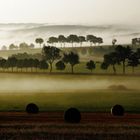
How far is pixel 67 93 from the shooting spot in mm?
37500

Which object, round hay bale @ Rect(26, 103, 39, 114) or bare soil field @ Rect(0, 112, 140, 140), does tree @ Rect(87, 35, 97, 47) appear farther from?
bare soil field @ Rect(0, 112, 140, 140)

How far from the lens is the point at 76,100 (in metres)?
37.5

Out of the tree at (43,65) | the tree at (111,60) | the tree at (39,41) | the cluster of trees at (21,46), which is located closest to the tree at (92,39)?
the tree at (111,60)

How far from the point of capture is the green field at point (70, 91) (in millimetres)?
37125

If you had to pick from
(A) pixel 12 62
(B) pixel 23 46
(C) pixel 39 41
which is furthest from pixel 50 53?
(A) pixel 12 62

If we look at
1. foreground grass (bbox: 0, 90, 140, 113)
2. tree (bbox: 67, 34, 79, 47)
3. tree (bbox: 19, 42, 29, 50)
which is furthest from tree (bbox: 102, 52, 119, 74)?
tree (bbox: 19, 42, 29, 50)

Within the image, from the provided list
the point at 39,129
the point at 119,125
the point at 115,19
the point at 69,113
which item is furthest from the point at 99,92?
the point at 39,129

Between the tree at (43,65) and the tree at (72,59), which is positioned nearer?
the tree at (72,59)

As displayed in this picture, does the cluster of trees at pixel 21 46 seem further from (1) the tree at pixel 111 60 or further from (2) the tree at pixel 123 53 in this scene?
(2) the tree at pixel 123 53

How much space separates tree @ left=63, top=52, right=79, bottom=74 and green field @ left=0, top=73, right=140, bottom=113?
110cm

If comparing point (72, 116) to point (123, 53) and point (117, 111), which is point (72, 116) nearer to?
point (117, 111)

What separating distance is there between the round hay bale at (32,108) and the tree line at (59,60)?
12.3 ft

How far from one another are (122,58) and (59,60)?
4.94 metres

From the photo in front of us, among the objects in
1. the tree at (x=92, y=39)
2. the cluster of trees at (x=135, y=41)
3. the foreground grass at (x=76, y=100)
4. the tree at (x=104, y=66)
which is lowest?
the foreground grass at (x=76, y=100)
